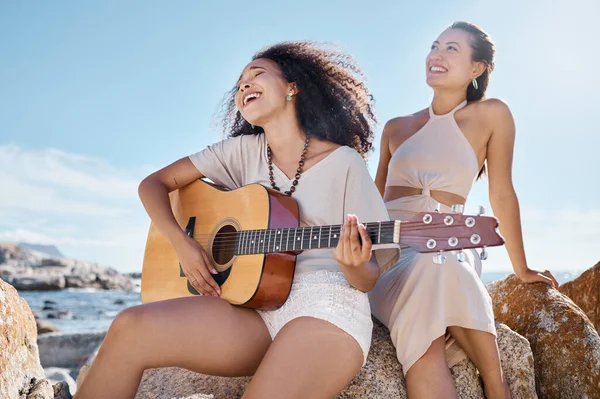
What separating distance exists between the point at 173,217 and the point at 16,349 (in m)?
1.11

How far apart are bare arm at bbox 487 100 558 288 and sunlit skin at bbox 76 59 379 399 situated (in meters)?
1.42

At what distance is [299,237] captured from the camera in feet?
9.41

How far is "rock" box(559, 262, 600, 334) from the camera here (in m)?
5.25

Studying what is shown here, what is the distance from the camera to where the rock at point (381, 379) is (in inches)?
130

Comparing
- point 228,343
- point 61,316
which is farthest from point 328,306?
point 61,316

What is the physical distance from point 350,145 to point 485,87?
129 cm

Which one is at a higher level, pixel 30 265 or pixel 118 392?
pixel 118 392

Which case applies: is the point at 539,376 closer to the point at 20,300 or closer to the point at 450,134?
the point at 450,134

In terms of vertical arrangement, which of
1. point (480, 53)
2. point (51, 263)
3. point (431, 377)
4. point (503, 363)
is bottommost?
point (51, 263)

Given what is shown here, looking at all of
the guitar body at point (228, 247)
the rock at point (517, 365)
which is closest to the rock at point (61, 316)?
the guitar body at point (228, 247)

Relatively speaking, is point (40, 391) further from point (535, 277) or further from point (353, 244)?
point (535, 277)

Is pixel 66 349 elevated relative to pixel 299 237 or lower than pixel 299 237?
lower

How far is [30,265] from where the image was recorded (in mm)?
65000

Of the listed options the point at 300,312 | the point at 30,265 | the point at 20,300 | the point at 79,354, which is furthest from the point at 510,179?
the point at 30,265
